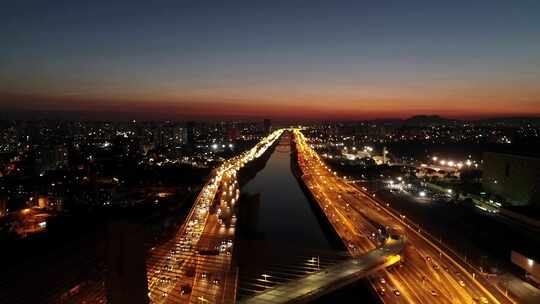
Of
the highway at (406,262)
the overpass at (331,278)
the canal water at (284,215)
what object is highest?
the overpass at (331,278)

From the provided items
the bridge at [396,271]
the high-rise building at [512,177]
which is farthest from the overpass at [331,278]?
the high-rise building at [512,177]

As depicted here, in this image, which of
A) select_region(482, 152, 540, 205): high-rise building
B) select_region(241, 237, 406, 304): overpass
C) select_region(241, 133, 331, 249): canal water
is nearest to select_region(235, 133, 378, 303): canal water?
select_region(241, 133, 331, 249): canal water

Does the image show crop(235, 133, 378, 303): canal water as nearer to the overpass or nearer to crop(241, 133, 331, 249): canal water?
crop(241, 133, 331, 249): canal water

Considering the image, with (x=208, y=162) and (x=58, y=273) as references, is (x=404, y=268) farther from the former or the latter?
(x=208, y=162)

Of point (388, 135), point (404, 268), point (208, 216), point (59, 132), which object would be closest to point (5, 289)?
point (404, 268)

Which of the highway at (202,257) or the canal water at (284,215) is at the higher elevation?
the highway at (202,257)

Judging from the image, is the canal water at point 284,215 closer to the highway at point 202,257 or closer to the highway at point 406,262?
the highway at point 406,262
